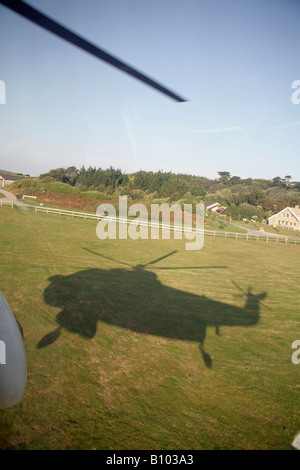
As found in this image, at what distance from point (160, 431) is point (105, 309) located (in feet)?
14.7

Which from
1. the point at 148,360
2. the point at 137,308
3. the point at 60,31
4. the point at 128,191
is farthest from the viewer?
the point at 128,191

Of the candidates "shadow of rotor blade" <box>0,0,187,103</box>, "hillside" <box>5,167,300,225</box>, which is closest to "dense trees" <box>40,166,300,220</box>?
"hillside" <box>5,167,300,225</box>

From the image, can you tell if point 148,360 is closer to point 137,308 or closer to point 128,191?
point 137,308

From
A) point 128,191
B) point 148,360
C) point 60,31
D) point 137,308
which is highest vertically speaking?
point 128,191

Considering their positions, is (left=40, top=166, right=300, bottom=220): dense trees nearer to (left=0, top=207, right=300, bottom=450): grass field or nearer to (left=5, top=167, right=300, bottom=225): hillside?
(left=5, top=167, right=300, bottom=225): hillside

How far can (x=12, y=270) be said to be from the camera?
10.7 metres

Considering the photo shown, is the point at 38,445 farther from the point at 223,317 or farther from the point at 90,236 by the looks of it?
the point at 90,236

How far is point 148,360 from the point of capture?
5.82m

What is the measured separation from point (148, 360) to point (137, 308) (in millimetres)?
2709

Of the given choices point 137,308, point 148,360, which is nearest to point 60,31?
point 148,360

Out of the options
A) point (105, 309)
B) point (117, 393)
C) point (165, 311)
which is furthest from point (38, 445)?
point (165, 311)

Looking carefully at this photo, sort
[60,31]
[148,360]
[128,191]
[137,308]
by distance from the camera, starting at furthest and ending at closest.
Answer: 1. [128,191]
2. [137,308]
3. [148,360]
4. [60,31]

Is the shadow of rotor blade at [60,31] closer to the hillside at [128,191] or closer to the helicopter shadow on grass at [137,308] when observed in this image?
the helicopter shadow on grass at [137,308]

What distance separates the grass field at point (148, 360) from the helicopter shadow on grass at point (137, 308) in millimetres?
44
